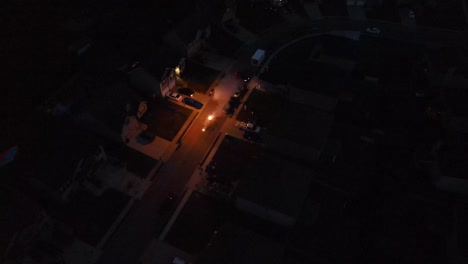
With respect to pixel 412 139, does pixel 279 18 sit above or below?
above

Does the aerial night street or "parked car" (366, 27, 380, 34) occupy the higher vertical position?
"parked car" (366, 27, 380, 34)

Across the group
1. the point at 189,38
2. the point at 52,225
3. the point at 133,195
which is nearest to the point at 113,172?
the point at 133,195

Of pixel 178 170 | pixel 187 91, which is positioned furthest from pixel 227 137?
pixel 187 91

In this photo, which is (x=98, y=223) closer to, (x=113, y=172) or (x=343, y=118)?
(x=113, y=172)

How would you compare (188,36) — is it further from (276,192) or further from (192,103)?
(276,192)

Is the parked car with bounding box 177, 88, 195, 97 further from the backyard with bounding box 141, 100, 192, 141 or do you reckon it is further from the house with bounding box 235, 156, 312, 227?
the house with bounding box 235, 156, 312, 227

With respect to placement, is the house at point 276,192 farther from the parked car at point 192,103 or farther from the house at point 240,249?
the parked car at point 192,103

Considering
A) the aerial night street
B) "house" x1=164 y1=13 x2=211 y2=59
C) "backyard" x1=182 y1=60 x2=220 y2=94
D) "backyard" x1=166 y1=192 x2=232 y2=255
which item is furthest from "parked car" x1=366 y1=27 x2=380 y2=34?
"backyard" x1=166 y1=192 x2=232 y2=255

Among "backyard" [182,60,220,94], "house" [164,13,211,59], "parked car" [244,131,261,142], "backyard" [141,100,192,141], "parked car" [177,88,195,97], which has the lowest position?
"backyard" [141,100,192,141]
